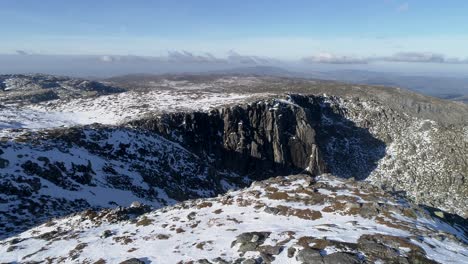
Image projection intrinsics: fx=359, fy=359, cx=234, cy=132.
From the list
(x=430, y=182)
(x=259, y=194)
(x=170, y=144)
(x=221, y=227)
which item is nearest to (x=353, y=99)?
(x=430, y=182)

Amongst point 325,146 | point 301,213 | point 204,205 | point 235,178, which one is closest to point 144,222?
point 204,205

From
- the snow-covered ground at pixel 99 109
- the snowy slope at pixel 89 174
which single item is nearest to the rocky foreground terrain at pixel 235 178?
the snowy slope at pixel 89 174

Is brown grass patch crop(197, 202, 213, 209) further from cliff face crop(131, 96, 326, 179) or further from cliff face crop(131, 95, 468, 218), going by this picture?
cliff face crop(131, 96, 326, 179)

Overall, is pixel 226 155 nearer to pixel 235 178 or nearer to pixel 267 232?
pixel 235 178

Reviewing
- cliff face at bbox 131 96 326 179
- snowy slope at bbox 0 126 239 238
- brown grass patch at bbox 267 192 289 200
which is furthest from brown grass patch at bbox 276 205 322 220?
cliff face at bbox 131 96 326 179

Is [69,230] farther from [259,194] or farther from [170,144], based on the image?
[170,144]

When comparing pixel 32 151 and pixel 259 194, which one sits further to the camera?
pixel 32 151
